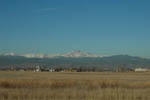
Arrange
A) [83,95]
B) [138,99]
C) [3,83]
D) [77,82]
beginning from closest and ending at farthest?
[138,99] → [83,95] → [3,83] → [77,82]

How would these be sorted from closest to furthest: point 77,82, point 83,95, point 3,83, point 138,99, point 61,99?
1. point 61,99
2. point 138,99
3. point 83,95
4. point 3,83
5. point 77,82

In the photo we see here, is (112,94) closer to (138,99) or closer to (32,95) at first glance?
(138,99)

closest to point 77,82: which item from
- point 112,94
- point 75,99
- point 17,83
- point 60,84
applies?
point 60,84

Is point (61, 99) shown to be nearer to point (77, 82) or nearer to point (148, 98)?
point (148, 98)

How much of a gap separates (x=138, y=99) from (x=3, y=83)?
62.1 ft

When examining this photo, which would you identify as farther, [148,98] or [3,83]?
[3,83]

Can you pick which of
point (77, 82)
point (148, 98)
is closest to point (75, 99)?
point (148, 98)

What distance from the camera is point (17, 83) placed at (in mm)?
35000

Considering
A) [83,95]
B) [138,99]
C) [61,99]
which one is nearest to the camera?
[61,99]

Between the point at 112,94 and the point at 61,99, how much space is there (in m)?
4.89

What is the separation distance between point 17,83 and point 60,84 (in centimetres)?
536

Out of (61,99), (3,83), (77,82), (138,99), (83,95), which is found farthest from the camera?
(77,82)

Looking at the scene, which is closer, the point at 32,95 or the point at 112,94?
the point at 32,95

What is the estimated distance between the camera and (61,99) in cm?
1939
